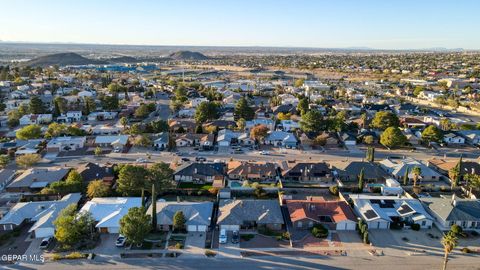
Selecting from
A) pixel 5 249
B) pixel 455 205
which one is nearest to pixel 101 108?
pixel 5 249

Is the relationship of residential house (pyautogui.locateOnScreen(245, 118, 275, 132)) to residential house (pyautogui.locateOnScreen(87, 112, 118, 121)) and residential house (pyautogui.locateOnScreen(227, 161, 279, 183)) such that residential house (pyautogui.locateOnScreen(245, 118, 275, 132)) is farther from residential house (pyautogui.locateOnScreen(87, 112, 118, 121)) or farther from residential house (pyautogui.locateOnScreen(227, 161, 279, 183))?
residential house (pyautogui.locateOnScreen(87, 112, 118, 121))

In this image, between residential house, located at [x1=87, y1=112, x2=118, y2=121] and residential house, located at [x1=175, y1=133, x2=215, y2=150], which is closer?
residential house, located at [x1=175, y1=133, x2=215, y2=150]

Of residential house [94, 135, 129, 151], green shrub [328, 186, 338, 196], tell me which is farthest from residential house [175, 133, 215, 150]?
green shrub [328, 186, 338, 196]

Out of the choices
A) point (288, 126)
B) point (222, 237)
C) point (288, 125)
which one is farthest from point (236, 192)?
point (288, 125)

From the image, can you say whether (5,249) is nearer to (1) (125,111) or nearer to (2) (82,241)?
(2) (82,241)

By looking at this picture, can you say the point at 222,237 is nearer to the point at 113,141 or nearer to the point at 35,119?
the point at 113,141
